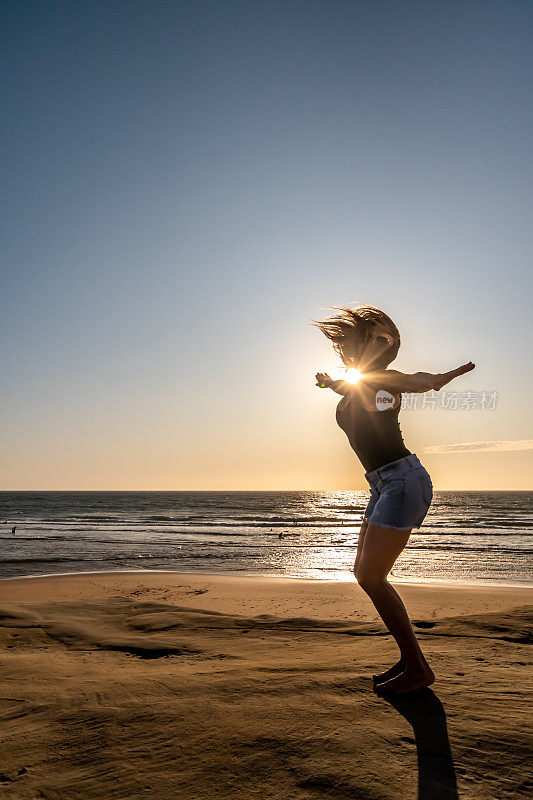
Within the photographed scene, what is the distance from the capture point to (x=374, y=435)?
10.5 ft

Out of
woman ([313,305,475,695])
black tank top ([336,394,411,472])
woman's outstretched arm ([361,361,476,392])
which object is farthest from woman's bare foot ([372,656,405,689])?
woman's outstretched arm ([361,361,476,392])

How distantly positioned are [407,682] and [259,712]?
882mm

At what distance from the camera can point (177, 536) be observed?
1052 inches

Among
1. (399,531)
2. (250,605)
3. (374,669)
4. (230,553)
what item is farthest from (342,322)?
(230,553)

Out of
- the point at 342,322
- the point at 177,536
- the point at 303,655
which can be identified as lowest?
the point at 177,536

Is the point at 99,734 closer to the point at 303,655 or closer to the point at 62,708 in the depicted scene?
the point at 62,708

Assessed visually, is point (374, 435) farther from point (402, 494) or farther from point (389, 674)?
point (389, 674)

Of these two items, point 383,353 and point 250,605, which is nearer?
point 383,353

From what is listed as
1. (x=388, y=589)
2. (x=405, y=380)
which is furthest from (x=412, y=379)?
(x=388, y=589)

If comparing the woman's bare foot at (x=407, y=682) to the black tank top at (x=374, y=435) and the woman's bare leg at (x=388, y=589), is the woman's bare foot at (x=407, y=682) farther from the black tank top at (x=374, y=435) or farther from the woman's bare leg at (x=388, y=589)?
the black tank top at (x=374, y=435)

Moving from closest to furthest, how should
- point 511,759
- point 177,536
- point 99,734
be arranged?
point 511,759 < point 99,734 < point 177,536

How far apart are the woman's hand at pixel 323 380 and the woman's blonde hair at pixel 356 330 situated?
0.20 m

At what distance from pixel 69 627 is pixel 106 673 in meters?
1.94

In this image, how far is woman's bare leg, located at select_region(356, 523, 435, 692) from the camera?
3057 mm
